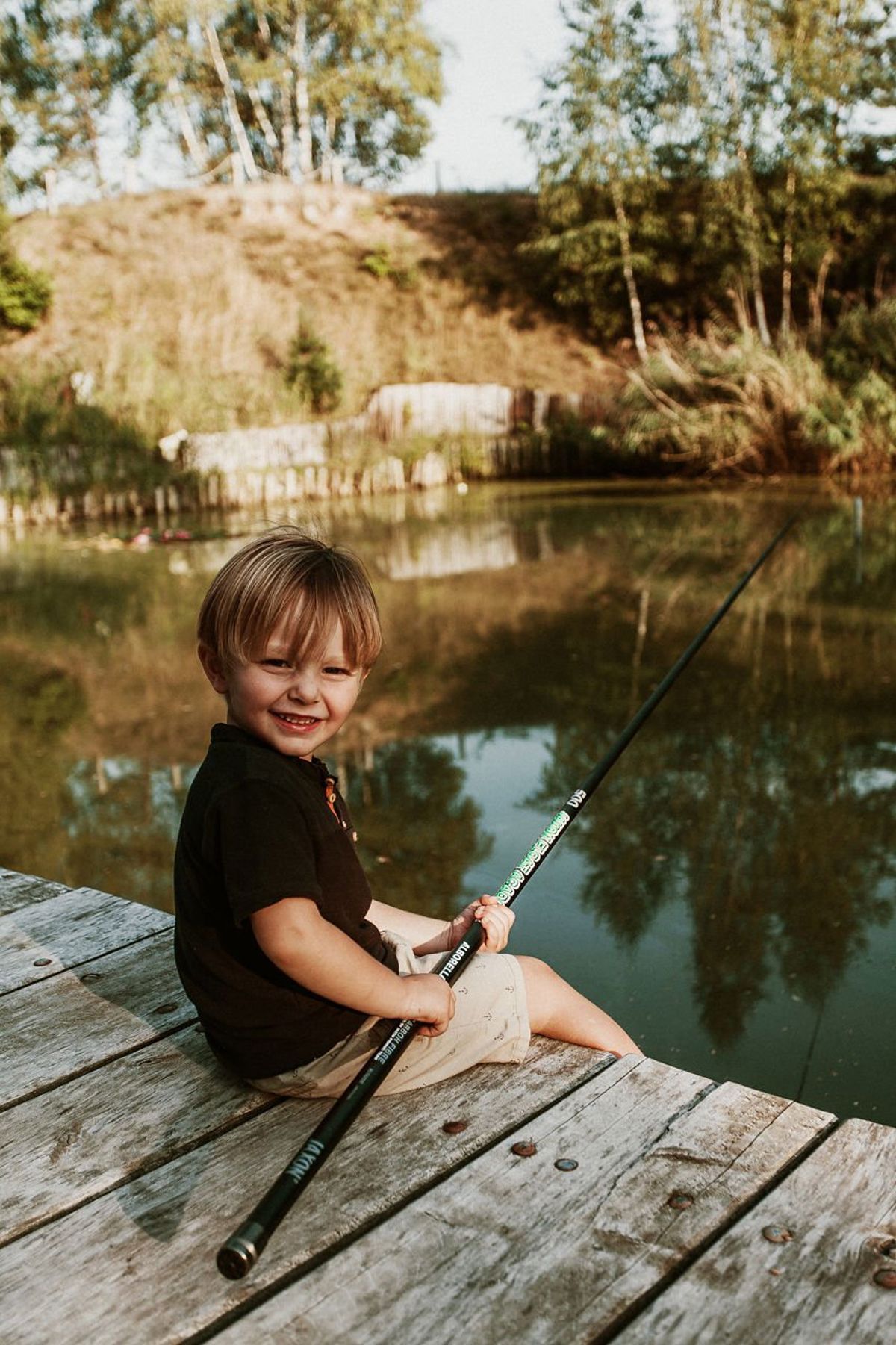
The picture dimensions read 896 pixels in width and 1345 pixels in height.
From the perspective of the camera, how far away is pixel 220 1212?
4.81 feet

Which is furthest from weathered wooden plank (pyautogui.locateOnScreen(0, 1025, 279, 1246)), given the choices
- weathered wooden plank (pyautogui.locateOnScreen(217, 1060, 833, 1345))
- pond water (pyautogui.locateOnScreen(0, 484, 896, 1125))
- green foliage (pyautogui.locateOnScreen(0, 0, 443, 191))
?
green foliage (pyautogui.locateOnScreen(0, 0, 443, 191))

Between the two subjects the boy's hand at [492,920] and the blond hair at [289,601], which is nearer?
the blond hair at [289,601]

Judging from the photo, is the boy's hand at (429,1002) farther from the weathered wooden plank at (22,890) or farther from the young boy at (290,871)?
the weathered wooden plank at (22,890)

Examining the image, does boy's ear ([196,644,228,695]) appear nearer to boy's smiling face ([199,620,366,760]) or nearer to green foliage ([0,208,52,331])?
boy's smiling face ([199,620,366,760])

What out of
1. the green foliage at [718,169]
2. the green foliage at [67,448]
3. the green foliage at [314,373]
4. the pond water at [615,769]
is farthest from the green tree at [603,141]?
the pond water at [615,769]

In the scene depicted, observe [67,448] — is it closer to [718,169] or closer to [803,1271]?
[718,169]

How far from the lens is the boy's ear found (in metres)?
1.70

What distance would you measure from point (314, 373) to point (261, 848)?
58.6 ft

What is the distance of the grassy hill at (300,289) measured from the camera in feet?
70.1

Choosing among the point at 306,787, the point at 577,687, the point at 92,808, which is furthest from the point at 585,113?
the point at 306,787

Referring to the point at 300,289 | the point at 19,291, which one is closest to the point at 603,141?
the point at 300,289

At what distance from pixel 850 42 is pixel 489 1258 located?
20.8 m

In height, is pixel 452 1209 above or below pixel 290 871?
below

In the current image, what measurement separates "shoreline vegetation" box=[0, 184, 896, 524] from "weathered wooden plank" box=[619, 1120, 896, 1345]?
12968 millimetres
